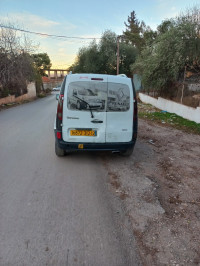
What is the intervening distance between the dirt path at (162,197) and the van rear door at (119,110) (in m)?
0.78

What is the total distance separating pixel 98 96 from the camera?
422 cm

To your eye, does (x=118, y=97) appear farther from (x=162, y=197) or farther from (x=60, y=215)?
(x=60, y=215)

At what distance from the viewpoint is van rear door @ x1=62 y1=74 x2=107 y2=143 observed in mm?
4172

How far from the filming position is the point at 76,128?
4.29 meters

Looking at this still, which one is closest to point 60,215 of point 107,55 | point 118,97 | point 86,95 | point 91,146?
point 91,146

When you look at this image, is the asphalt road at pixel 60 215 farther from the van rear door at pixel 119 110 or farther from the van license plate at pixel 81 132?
the van rear door at pixel 119 110

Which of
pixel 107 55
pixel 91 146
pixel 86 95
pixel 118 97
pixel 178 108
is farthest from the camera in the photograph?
pixel 107 55

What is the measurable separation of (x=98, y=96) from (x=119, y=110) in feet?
1.86

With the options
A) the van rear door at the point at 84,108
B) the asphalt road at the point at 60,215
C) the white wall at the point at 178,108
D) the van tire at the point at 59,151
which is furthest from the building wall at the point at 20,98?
the van rear door at the point at 84,108

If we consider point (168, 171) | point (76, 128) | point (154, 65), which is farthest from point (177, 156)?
point (154, 65)

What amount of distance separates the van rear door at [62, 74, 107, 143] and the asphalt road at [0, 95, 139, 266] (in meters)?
0.76

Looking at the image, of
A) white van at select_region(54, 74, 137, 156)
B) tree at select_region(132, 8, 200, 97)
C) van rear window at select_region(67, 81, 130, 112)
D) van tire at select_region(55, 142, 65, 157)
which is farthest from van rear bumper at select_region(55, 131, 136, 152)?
tree at select_region(132, 8, 200, 97)

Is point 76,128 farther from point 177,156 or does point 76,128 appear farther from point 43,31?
point 43,31

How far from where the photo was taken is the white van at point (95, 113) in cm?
418
